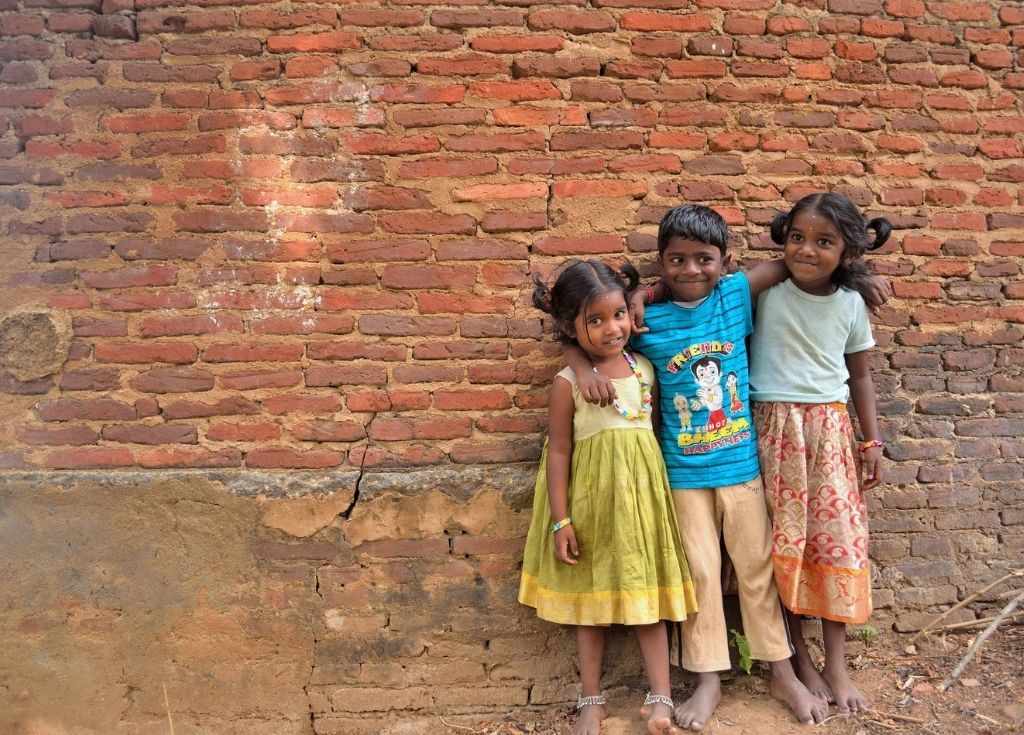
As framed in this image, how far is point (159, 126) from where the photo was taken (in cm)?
277

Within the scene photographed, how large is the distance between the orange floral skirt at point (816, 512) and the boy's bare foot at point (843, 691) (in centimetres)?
24

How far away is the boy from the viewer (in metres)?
2.61

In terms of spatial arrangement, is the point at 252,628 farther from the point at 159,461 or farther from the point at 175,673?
the point at 159,461

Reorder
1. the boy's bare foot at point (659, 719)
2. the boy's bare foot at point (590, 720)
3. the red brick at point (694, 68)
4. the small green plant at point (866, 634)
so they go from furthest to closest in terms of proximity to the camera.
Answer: the small green plant at point (866, 634) < the red brick at point (694, 68) < the boy's bare foot at point (590, 720) < the boy's bare foot at point (659, 719)

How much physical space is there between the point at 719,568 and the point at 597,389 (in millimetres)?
778

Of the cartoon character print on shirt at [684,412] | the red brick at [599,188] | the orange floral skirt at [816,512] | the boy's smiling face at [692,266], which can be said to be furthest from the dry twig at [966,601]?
the red brick at [599,188]

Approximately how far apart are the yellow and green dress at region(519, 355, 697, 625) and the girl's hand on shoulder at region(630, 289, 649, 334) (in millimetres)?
122

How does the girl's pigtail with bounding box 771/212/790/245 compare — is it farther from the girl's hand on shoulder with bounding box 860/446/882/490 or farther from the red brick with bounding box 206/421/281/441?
the red brick with bounding box 206/421/281/441

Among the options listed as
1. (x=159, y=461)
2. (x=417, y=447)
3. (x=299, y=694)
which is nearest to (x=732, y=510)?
(x=417, y=447)

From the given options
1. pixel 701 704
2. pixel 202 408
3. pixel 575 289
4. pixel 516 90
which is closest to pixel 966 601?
pixel 701 704

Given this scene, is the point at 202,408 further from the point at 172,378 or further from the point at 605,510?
the point at 605,510

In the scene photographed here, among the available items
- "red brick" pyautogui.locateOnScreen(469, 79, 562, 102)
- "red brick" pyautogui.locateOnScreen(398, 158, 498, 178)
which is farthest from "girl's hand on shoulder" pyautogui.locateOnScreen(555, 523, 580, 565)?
"red brick" pyautogui.locateOnScreen(469, 79, 562, 102)

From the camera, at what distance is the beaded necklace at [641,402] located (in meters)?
2.57

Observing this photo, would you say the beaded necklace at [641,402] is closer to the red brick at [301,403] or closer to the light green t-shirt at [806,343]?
the light green t-shirt at [806,343]
